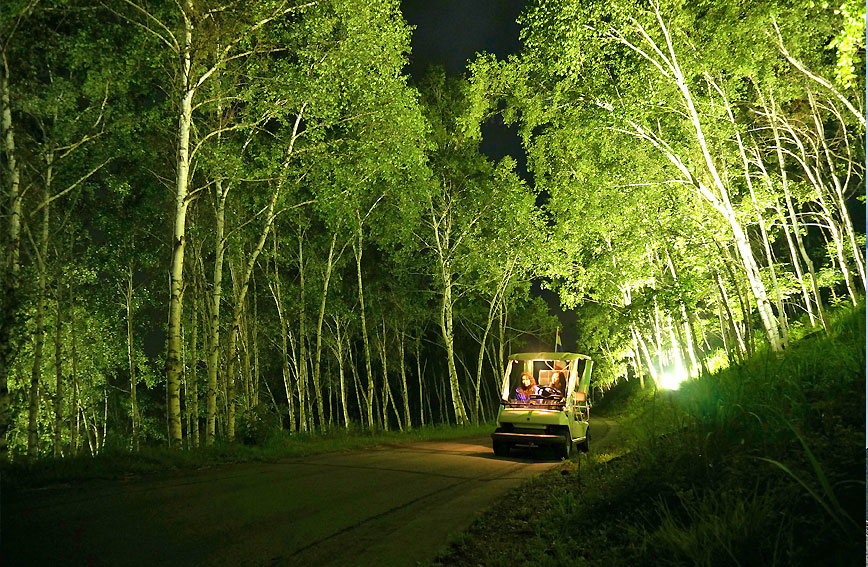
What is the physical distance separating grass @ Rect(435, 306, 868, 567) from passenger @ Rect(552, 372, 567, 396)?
316 inches

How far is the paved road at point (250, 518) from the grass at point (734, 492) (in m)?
0.85

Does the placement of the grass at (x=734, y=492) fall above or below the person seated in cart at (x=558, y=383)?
below

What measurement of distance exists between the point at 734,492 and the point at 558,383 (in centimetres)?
1192

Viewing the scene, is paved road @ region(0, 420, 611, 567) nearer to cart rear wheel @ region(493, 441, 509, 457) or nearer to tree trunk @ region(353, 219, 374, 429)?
cart rear wheel @ region(493, 441, 509, 457)

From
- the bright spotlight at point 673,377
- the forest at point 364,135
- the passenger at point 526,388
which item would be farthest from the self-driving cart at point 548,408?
the bright spotlight at point 673,377

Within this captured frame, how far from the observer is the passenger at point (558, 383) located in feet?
53.0

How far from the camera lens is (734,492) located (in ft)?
15.1


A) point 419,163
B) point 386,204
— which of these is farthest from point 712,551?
point 386,204

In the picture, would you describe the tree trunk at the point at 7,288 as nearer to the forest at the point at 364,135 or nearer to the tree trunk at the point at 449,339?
the forest at the point at 364,135

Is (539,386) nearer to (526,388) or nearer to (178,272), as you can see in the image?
(526,388)

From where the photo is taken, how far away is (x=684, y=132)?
1706cm

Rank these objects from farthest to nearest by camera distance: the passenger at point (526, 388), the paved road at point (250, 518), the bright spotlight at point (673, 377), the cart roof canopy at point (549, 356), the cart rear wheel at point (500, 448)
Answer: the bright spotlight at point (673, 377)
the passenger at point (526, 388)
the cart roof canopy at point (549, 356)
the cart rear wheel at point (500, 448)
the paved road at point (250, 518)

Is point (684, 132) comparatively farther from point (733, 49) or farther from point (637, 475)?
point (637, 475)

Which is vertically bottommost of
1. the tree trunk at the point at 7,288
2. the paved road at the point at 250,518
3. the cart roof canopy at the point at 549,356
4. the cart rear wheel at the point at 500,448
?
the cart rear wheel at the point at 500,448
